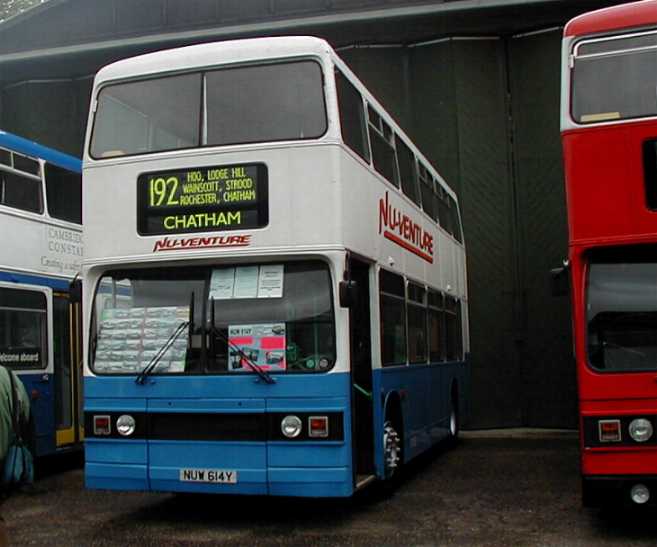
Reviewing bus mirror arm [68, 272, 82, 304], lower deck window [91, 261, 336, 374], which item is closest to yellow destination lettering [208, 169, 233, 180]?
lower deck window [91, 261, 336, 374]

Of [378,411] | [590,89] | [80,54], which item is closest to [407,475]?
[378,411]

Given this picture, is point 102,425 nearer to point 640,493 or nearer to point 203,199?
point 203,199

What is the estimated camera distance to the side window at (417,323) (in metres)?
10.7

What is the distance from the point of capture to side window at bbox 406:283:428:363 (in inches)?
423

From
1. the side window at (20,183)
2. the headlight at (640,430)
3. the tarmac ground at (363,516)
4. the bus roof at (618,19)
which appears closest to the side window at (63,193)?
the side window at (20,183)

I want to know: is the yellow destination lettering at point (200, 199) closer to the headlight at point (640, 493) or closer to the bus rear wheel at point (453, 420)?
the headlight at point (640, 493)

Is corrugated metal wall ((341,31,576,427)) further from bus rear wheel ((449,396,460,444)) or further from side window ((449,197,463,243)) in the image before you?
bus rear wheel ((449,396,460,444))

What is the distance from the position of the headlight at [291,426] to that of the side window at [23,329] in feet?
13.8

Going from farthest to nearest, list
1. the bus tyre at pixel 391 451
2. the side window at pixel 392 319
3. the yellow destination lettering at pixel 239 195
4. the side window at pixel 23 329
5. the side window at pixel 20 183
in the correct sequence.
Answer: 1. the side window at pixel 20 183
2. the side window at pixel 23 329
3. the side window at pixel 392 319
4. the bus tyre at pixel 391 451
5. the yellow destination lettering at pixel 239 195

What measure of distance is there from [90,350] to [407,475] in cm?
464

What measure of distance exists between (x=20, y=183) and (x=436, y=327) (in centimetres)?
556

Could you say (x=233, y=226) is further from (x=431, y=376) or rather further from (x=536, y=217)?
(x=536, y=217)

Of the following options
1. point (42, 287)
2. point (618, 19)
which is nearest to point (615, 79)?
point (618, 19)

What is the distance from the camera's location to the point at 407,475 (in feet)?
37.6
